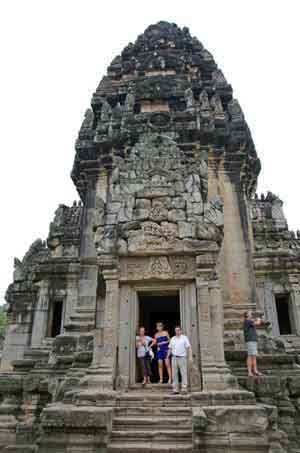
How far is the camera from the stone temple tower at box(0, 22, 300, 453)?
709 centimetres

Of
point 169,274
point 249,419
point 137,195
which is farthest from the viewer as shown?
point 137,195

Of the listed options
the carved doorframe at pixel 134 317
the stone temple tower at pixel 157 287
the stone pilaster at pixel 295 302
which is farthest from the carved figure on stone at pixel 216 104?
the carved doorframe at pixel 134 317

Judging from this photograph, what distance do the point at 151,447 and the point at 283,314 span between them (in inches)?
411

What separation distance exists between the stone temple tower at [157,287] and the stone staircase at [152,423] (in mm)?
26

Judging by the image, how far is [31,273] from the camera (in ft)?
53.6

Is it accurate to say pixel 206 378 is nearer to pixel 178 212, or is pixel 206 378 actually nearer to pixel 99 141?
pixel 178 212

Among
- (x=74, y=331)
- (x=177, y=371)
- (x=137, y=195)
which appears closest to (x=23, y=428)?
(x=74, y=331)

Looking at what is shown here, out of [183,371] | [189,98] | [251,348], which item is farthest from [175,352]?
[189,98]

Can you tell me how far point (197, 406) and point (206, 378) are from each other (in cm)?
84

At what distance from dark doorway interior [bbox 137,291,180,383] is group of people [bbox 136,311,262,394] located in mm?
1889

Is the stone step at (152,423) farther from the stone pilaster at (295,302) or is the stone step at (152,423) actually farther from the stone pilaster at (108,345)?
the stone pilaster at (295,302)

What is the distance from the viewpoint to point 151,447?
655 cm

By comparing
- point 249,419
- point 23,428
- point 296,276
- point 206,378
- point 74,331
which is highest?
point 296,276

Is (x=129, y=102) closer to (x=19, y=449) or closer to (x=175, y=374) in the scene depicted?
(x=175, y=374)
